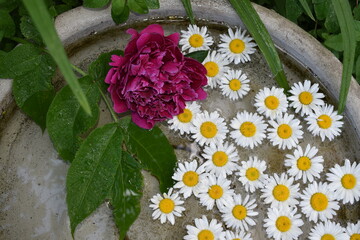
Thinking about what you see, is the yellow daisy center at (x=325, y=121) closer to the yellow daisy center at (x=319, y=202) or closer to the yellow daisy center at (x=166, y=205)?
the yellow daisy center at (x=319, y=202)

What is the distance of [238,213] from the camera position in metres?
0.99

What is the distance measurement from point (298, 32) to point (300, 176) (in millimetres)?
317

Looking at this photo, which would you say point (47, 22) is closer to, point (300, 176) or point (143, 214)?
point (143, 214)

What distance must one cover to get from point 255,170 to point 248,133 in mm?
83

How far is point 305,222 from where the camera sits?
1015mm

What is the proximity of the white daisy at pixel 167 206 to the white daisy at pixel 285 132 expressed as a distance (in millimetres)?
251

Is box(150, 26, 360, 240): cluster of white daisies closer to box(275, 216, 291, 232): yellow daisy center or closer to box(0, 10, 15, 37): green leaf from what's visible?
box(275, 216, 291, 232): yellow daisy center

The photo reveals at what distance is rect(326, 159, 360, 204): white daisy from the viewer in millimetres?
1006

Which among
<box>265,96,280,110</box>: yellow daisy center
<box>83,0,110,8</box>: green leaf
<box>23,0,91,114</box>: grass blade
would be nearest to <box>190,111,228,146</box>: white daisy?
<box>265,96,280,110</box>: yellow daisy center

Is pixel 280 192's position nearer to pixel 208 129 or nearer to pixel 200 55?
pixel 208 129

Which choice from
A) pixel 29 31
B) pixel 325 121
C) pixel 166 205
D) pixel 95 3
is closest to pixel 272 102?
pixel 325 121

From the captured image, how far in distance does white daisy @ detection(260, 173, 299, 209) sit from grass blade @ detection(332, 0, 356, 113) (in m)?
0.20

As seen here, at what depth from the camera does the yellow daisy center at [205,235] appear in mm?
979

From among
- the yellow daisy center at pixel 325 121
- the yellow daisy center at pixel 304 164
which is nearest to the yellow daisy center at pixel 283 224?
the yellow daisy center at pixel 304 164
